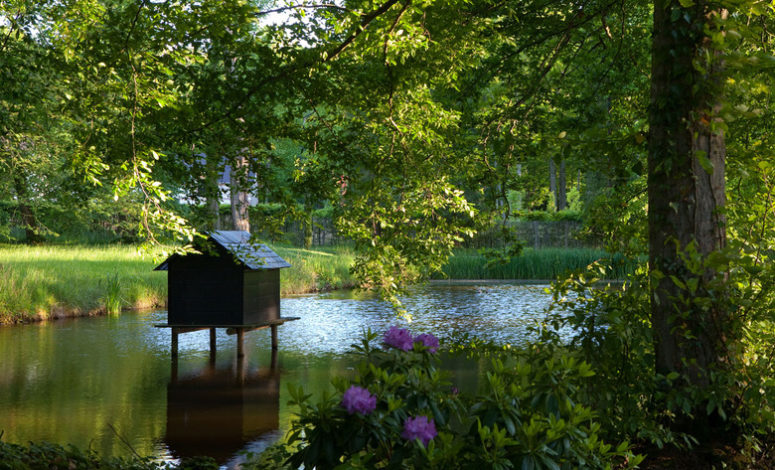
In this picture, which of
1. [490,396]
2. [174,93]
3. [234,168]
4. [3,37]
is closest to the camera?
[490,396]

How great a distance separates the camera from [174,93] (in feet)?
21.4

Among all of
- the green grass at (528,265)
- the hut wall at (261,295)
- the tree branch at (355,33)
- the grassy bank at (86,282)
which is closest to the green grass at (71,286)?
the grassy bank at (86,282)

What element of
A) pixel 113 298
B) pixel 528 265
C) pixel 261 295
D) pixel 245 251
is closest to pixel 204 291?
pixel 261 295

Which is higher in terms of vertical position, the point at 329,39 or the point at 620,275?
the point at 329,39

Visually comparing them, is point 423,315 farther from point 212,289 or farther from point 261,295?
point 212,289

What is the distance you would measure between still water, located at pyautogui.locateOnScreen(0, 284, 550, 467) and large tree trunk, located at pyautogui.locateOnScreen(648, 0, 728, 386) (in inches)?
59.4

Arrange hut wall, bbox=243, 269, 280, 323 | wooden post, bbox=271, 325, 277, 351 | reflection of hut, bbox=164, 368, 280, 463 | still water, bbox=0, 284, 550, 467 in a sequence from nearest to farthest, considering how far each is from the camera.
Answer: reflection of hut, bbox=164, 368, 280, 463, still water, bbox=0, 284, 550, 467, hut wall, bbox=243, 269, 280, 323, wooden post, bbox=271, 325, 277, 351

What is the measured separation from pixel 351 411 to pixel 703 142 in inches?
106

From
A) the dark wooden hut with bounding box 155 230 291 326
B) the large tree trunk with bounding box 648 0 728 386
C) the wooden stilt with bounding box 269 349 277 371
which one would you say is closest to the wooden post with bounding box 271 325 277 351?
the wooden stilt with bounding box 269 349 277 371

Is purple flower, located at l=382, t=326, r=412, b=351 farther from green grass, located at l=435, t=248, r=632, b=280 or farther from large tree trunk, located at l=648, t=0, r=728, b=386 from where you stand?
green grass, located at l=435, t=248, r=632, b=280

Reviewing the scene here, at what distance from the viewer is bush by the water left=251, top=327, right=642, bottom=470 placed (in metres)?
2.79

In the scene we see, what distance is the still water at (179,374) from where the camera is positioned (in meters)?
7.68

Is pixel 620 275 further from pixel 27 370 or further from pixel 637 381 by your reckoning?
pixel 637 381

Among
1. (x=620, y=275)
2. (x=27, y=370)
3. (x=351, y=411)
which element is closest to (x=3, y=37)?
(x=27, y=370)
